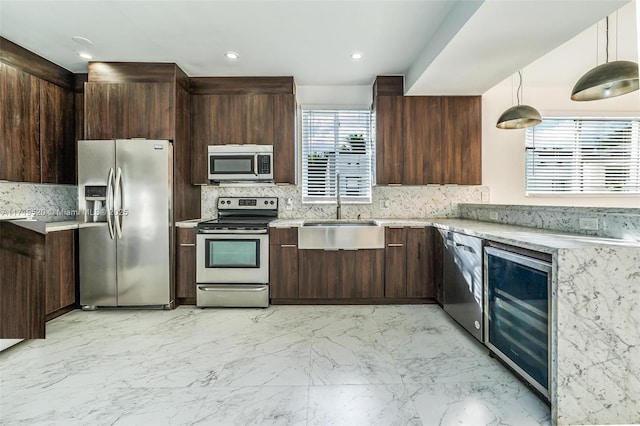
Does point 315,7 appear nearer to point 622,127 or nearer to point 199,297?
point 199,297

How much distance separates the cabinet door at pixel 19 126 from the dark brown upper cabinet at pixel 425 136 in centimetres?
366

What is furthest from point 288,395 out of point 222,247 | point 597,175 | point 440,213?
point 597,175

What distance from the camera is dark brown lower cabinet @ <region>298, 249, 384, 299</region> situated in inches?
135

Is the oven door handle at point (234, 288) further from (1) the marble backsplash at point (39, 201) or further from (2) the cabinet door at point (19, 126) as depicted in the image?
(2) the cabinet door at point (19, 126)

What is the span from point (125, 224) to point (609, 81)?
14.1 feet

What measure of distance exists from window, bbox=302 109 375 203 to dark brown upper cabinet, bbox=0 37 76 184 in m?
2.77

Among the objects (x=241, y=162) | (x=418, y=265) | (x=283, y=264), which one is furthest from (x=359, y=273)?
(x=241, y=162)

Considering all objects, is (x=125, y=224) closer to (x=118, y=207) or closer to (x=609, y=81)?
(x=118, y=207)

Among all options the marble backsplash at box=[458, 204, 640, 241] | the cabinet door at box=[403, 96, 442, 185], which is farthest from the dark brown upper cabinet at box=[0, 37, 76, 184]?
the marble backsplash at box=[458, 204, 640, 241]

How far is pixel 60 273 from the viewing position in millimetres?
3104

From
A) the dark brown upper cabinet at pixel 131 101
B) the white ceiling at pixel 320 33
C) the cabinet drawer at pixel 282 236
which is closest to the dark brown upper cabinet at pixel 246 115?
the white ceiling at pixel 320 33

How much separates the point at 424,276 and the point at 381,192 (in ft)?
4.04

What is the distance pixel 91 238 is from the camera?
128 inches

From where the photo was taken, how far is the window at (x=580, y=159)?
4.14 meters
